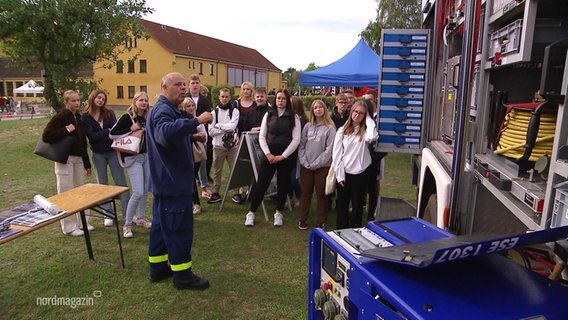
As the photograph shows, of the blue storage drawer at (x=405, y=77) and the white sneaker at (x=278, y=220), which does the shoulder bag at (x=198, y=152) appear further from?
the blue storage drawer at (x=405, y=77)

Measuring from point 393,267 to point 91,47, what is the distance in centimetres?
1116

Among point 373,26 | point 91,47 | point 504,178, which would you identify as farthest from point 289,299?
point 373,26

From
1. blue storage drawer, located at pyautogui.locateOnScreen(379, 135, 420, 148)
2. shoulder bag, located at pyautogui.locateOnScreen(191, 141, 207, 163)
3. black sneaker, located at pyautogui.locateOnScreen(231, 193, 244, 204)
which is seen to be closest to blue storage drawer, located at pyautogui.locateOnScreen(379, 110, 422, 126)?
blue storage drawer, located at pyautogui.locateOnScreen(379, 135, 420, 148)

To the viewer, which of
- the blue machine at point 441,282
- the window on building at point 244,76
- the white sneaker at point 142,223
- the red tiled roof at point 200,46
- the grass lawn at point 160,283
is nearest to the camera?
the blue machine at point 441,282

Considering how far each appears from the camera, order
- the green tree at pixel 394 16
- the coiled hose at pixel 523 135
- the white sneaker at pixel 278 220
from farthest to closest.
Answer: the green tree at pixel 394 16
the white sneaker at pixel 278 220
the coiled hose at pixel 523 135

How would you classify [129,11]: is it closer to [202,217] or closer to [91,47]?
[91,47]

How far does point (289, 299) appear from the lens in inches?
142

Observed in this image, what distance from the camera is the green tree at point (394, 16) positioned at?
27328mm

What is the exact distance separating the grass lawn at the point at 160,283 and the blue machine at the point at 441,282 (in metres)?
1.69

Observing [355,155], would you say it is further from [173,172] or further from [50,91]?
[50,91]

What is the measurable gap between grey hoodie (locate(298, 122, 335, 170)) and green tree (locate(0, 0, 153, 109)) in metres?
7.68

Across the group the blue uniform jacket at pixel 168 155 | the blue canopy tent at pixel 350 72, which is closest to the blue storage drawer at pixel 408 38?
the blue uniform jacket at pixel 168 155

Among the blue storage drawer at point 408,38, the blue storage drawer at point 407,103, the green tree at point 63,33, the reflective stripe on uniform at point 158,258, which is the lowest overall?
the reflective stripe on uniform at point 158,258

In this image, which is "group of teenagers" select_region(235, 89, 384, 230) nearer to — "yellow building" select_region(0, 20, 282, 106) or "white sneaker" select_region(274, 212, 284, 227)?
"white sneaker" select_region(274, 212, 284, 227)
